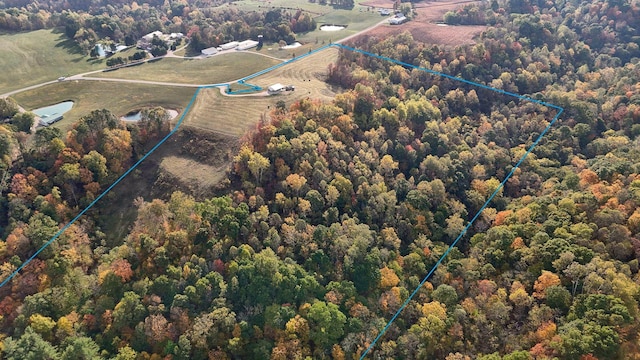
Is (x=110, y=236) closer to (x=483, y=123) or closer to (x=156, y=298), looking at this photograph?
(x=156, y=298)

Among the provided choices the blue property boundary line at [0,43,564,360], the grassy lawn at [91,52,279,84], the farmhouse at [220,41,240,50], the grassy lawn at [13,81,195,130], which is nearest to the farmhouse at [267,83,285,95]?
the blue property boundary line at [0,43,564,360]

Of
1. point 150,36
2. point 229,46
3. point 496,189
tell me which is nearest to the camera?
point 496,189

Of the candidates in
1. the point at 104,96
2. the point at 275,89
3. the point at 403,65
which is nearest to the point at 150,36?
the point at 104,96

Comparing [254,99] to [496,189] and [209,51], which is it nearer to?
[209,51]

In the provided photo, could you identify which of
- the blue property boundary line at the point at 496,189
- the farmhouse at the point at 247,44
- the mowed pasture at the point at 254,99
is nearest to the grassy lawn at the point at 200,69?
the mowed pasture at the point at 254,99

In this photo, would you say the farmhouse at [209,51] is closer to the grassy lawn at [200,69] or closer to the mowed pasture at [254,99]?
the grassy lawn at [200,69]

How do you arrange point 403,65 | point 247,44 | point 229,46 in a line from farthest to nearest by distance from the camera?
point 247,44, point 229,46, point 403,65

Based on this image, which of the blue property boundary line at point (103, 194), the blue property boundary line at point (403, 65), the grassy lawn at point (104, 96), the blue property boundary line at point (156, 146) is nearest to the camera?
the blue property boundary line at point (103, 194)
